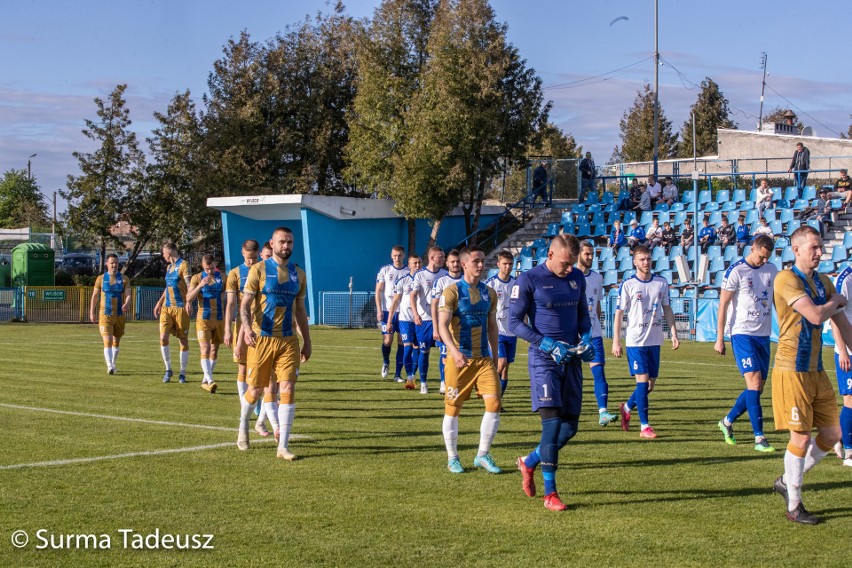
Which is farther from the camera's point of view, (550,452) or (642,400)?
(642,400)

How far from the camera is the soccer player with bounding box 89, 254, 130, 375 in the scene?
17.7 metres

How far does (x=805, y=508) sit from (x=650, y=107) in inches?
2257

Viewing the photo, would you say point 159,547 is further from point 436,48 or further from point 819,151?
point 819,151

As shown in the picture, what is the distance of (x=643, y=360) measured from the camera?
11.4 meters

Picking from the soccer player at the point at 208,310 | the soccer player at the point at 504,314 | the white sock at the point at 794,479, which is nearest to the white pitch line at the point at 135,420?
the soccer player at the point at 208,310

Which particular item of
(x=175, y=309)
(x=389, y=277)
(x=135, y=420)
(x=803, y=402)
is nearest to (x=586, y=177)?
(x=389, y=277)

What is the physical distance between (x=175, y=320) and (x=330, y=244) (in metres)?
19.6

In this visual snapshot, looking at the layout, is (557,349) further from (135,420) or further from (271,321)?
(135,420)

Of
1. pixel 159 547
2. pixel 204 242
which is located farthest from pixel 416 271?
pixel 204 242

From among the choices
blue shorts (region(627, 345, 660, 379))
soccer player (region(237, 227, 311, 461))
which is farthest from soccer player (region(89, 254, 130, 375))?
blue shorts (region(627, 345, 660, 379))

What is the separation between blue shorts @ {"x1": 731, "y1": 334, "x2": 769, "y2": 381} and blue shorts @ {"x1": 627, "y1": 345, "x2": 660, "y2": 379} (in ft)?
3.79

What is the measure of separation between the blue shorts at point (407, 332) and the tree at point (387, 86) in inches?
801

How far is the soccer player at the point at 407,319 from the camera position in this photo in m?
16.3

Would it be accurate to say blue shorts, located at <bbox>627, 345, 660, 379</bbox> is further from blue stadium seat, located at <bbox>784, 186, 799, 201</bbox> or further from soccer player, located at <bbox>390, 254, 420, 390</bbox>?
blue stadium seat, located at <bbox>784, 186, 799, 201</bbox>
